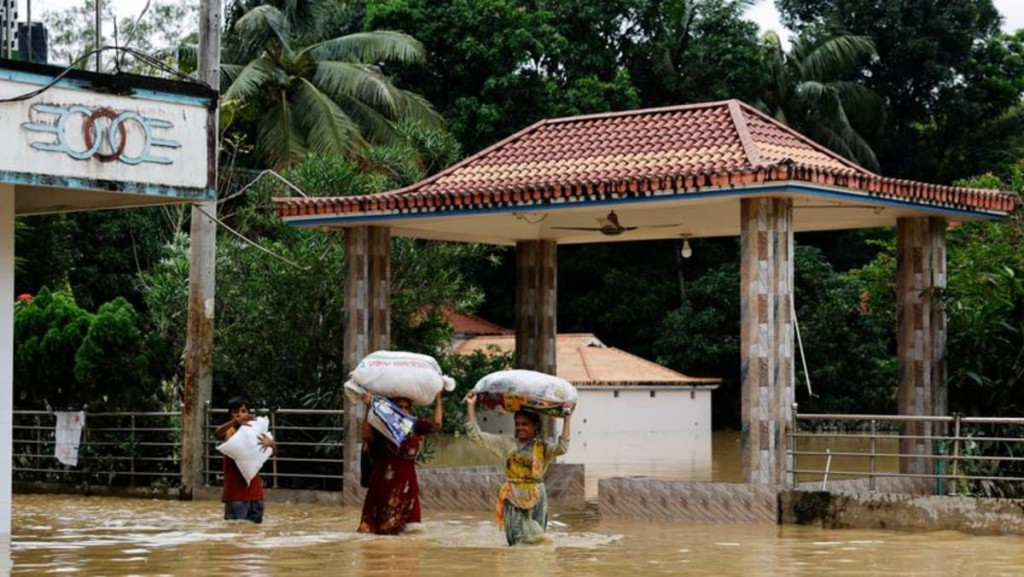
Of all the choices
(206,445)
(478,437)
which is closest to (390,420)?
(478,437)

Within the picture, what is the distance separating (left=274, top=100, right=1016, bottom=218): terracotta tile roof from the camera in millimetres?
18859

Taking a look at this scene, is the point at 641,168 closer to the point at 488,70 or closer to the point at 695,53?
the point at 488,70

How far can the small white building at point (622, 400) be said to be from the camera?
43.0 m

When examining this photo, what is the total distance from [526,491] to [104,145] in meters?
4.99

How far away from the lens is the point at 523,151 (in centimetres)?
2214

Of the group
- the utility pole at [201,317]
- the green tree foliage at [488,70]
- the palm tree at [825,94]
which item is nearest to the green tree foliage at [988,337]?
the utility pole at [201,317]

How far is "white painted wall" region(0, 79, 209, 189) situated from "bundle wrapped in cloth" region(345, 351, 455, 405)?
2.42m

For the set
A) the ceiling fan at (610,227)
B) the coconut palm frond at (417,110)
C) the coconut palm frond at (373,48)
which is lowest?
the ceiling fan at (610,227)

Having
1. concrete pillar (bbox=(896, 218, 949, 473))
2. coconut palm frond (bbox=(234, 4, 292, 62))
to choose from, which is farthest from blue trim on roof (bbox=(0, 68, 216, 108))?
coconut palm frond (bbox=(234, 4, 292, 62))

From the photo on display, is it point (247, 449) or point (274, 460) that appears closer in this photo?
point (247, 449)

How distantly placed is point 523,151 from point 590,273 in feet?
88.6

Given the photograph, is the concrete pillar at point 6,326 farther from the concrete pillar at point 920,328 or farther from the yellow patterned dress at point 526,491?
the concrete pillar at point 920,328

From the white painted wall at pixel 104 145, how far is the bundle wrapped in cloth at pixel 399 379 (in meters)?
2.42

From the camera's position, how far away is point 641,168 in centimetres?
2011
